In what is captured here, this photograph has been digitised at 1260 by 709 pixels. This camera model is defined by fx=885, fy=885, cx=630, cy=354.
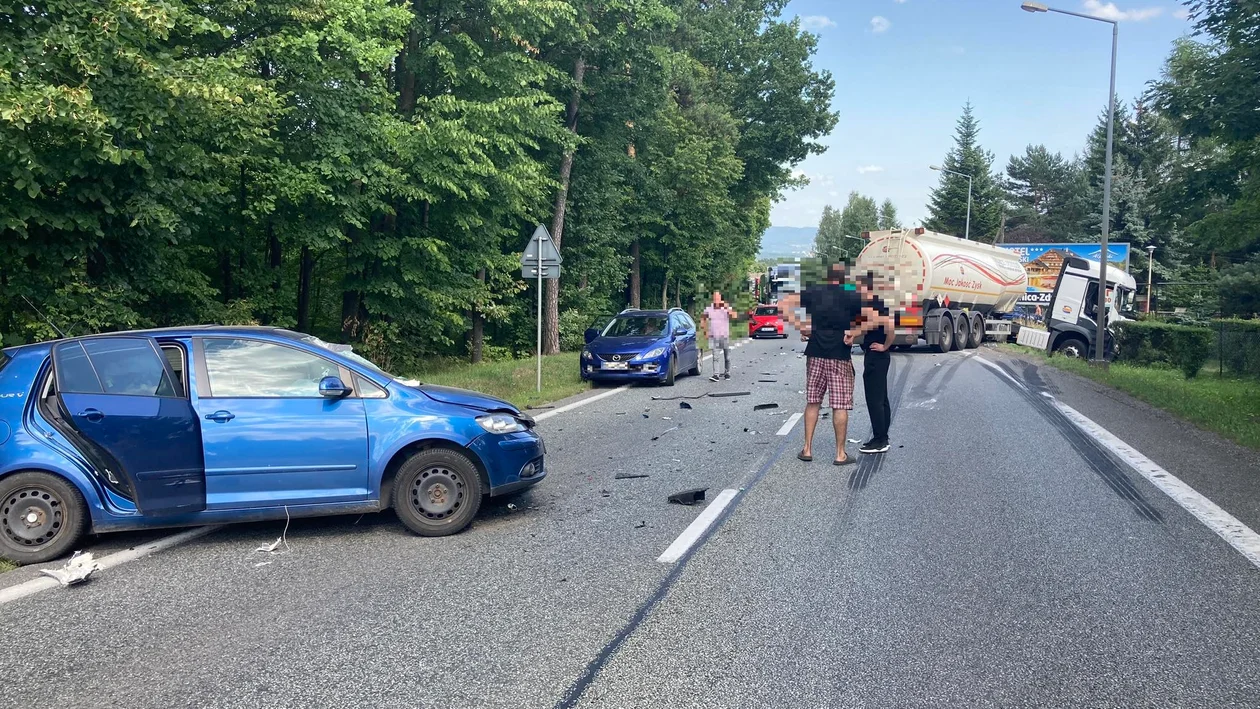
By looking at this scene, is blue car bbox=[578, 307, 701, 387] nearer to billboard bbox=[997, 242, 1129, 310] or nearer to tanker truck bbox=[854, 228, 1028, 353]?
tanker truck bbox=[854, 228, 1028, 353]

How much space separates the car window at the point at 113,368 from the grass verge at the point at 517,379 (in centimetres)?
790

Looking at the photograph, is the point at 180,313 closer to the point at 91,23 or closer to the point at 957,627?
the point at 91,23

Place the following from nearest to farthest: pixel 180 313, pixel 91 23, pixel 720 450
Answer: pixel 91 23
pixel 720 450
pixel 180 313

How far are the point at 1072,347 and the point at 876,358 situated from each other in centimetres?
2197

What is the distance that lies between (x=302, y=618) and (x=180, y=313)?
11246 mm

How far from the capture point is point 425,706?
373cm

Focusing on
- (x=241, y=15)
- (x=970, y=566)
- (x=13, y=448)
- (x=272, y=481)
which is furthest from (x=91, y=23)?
(x=970, y=566)

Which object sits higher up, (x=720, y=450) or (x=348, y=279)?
(x=348, y=279)

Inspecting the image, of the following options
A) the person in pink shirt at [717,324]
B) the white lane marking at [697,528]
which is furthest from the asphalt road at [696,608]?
the person in pink shirt at [717,324]

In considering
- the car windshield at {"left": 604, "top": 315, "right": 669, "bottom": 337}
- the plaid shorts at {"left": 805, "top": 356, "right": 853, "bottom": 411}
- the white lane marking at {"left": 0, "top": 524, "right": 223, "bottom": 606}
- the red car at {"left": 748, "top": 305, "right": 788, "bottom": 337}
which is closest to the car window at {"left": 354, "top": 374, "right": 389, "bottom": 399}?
the white lane marking at {"left": 0, "top": 524, "right": 223, "bottom": 606}

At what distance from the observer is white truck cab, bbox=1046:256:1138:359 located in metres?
27.4

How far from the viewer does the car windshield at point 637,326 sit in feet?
59.7

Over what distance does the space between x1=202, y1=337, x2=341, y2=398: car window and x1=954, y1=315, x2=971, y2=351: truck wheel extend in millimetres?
25767

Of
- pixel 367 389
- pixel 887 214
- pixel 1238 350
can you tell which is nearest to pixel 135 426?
pixel 367 389
